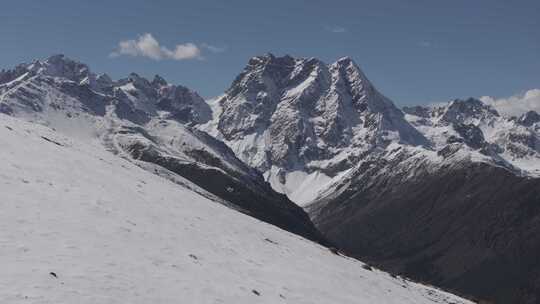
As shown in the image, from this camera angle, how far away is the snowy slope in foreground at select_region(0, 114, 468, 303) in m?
25.2

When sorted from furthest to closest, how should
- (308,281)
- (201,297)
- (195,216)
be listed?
(195,216)
(308,281)
(201,297)

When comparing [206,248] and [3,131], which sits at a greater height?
[3,131]

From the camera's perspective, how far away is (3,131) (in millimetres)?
54062

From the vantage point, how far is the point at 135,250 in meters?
31.1

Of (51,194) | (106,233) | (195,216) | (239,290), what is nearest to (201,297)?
(239,290)

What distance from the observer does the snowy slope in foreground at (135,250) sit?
82.8 feet

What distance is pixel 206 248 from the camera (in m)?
36.6

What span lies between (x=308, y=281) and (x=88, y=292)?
15.3 metres

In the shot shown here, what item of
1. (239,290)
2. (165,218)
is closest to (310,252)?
(165,218)

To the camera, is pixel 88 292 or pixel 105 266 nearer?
pixel 88 292

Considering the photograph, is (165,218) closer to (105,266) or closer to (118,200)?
(118,200)

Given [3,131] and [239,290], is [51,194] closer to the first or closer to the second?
[239,290]

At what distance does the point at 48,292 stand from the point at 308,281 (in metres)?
16.8

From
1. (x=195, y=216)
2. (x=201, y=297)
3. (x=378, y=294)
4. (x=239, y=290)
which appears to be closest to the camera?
(x=201, y=297)
